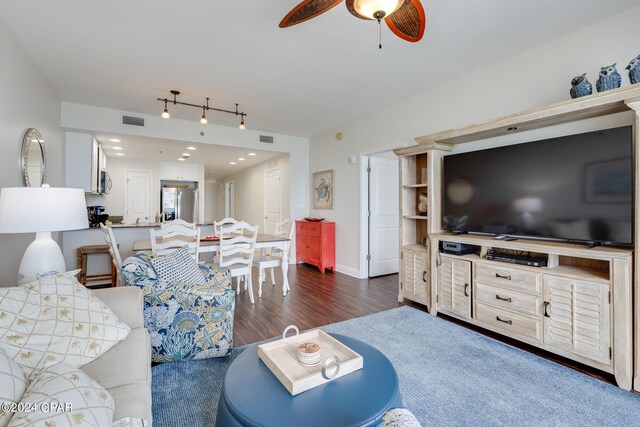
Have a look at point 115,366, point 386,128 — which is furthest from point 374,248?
point 115,366

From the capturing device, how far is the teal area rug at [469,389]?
5.56 ft

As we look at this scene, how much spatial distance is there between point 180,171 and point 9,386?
7.89 meters

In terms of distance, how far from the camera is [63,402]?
2.94ft

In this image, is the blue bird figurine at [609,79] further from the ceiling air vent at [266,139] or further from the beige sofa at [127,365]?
the ceiling air vent at [266,139]

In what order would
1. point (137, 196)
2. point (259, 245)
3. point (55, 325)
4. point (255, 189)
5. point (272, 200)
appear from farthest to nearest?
point (255, 189), point (137, 196), point (272, 200), point (259, 245), point (55, 325)

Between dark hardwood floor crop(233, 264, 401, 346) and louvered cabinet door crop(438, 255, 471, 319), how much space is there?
25.9 inches

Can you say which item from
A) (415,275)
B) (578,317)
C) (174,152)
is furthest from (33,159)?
(578,317)

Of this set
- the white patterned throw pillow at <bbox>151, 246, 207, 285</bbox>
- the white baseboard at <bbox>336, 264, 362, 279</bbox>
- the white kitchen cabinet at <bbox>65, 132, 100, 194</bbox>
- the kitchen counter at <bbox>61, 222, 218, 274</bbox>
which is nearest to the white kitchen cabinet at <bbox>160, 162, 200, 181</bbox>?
the white kitchen cabinet at <bbox>65, 132, 100, 194</bbox>

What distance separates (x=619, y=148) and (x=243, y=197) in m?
8.57

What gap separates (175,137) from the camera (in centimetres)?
500

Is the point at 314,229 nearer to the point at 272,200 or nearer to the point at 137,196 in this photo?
the point at 272,200

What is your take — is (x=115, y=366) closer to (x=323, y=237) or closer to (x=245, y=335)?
(x=245, y=335)

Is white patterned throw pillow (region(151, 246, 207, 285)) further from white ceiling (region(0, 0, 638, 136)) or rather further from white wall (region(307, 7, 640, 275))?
white wall (region(307, 7, 640, 275))

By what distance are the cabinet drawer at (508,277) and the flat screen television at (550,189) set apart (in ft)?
1.12
